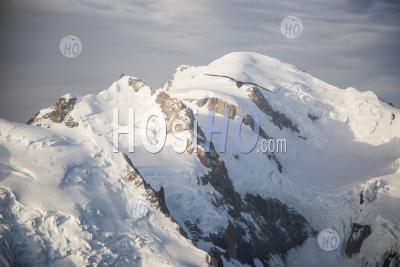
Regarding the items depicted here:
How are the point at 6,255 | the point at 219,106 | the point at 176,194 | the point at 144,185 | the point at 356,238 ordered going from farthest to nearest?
the point at 219,106 < the point at 356,238 < the point at 176,194 < the point at 144,185 < the point at 6,255

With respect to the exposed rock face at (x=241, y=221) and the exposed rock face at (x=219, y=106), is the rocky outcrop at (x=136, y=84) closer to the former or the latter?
the exposed rock face at (x=241, y=221)

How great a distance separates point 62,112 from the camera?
13900 centimetres

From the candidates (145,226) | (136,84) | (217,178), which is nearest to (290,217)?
(217,178)

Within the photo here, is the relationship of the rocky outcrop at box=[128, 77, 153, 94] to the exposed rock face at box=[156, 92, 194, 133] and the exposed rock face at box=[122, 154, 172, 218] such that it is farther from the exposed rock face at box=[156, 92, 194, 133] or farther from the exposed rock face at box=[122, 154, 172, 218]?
the exposed rock face at box=[122, 154, 172, 218]

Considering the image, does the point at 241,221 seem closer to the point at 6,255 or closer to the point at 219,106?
the point at 219,106

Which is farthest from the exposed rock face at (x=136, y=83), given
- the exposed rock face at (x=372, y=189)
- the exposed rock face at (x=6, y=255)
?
the exposed rock face at (x=6, y=255)

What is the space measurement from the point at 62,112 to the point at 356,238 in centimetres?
8606

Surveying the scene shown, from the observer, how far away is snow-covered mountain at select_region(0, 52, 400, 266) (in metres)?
102

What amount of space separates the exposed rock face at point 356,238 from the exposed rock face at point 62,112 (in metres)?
82.1

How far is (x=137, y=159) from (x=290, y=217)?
5595cm

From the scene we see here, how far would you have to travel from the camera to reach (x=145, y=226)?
4269 inches

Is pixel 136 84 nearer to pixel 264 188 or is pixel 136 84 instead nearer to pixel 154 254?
pixel 264 188

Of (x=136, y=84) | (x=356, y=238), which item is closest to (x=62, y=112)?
(x=136, y=84)

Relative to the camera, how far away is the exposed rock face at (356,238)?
6201 inches
